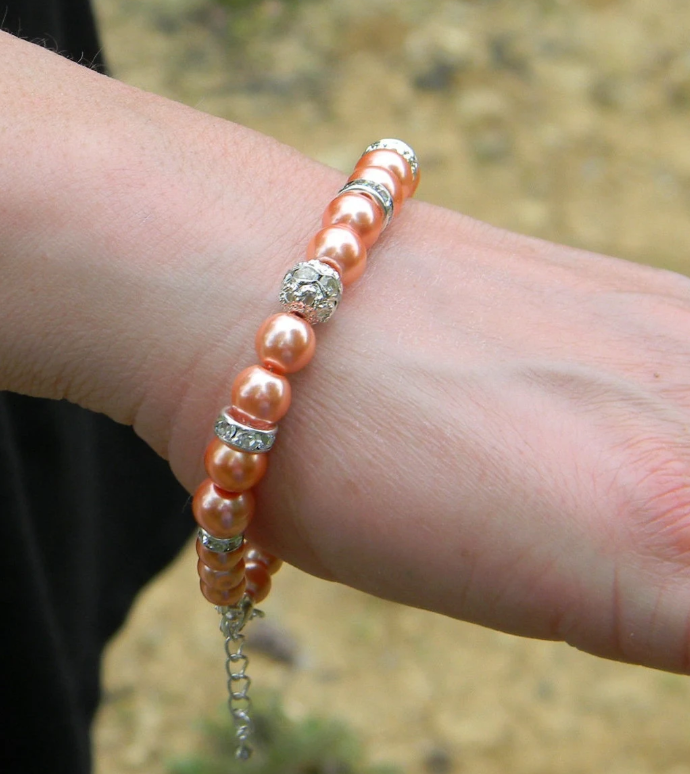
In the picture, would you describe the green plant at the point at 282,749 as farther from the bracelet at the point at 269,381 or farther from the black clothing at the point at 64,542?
the bracelet at the point at 269,381

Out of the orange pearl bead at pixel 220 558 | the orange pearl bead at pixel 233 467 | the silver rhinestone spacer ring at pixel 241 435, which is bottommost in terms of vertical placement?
the orange pearl bead at pixel 220 558

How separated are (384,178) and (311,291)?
196 mm

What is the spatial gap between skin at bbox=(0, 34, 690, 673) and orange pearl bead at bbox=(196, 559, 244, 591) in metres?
0.04

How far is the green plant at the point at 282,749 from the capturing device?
6.78 feet

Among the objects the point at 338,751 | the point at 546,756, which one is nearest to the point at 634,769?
the point at 546,756

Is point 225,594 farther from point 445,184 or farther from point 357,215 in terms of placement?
point 445,184

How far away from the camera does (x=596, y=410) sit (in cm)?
91

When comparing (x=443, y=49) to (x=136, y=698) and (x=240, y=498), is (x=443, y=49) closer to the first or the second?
(x=136, y=698)

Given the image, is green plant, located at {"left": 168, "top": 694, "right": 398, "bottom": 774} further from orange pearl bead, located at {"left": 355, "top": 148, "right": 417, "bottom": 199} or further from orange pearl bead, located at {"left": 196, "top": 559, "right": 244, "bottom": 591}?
orange pearl bead, located at {"left": 355, "top": 148, "right": 417, "bottom": 199}

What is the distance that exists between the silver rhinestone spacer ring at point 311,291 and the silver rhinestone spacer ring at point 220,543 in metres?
0.23

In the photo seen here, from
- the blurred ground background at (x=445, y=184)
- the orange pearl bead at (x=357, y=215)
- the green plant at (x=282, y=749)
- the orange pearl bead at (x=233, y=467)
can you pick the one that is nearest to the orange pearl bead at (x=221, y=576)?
the orange pearl bead at (x=233, y=467)

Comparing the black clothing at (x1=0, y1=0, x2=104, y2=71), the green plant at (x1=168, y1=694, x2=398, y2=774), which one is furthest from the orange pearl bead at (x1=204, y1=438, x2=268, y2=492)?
the green plant at (x1=168, y1=694, x2=398, y2=774)

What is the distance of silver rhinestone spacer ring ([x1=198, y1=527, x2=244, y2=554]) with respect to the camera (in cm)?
91

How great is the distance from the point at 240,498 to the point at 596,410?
14.2 inches
